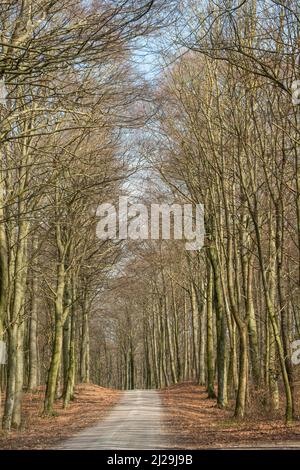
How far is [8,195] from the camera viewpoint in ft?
54.1

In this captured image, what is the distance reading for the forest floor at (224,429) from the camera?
11664mm

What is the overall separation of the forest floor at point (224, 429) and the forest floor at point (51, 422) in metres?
2.38

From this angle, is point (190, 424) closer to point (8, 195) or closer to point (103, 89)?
point (8, 195)

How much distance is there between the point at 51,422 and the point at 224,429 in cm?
602

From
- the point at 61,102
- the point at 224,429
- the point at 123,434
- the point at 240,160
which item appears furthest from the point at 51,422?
the point at 61,102

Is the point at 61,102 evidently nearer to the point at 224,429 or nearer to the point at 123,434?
the point at 123,434

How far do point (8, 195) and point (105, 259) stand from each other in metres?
11.1

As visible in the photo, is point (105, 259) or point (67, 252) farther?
point (105, 259)

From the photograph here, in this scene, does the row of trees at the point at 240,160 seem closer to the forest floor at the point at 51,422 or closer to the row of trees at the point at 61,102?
the row of trees at the point at 61,102

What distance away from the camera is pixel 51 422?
18.7m

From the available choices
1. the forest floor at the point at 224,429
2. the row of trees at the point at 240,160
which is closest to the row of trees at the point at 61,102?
the row of trees at the point at 240,160

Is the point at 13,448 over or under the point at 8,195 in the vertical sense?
under
